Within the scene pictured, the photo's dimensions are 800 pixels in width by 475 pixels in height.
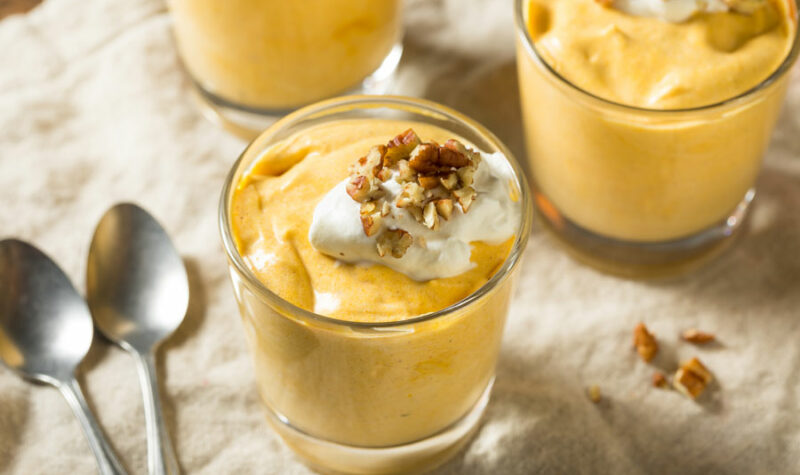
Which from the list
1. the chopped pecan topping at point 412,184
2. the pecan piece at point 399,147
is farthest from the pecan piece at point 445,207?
the pecan piece at point 399,147

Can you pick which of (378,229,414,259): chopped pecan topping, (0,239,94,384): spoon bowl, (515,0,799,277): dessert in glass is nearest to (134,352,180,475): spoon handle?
(0,239,94,384): spoon bowl

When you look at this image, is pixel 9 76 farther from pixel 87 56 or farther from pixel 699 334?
pixel 699 334

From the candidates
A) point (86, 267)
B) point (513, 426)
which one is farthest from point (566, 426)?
point (86, 267)

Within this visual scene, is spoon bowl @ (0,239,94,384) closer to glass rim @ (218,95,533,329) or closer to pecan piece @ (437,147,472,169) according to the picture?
glass rim @ (218,95,533,329)

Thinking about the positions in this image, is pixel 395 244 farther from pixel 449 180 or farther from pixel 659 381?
pixel 659 381

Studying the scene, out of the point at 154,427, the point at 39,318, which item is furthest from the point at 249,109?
the point at 154,427

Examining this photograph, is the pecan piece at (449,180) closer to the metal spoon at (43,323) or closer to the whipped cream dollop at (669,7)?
the whipped cream dollop at (669,7)
